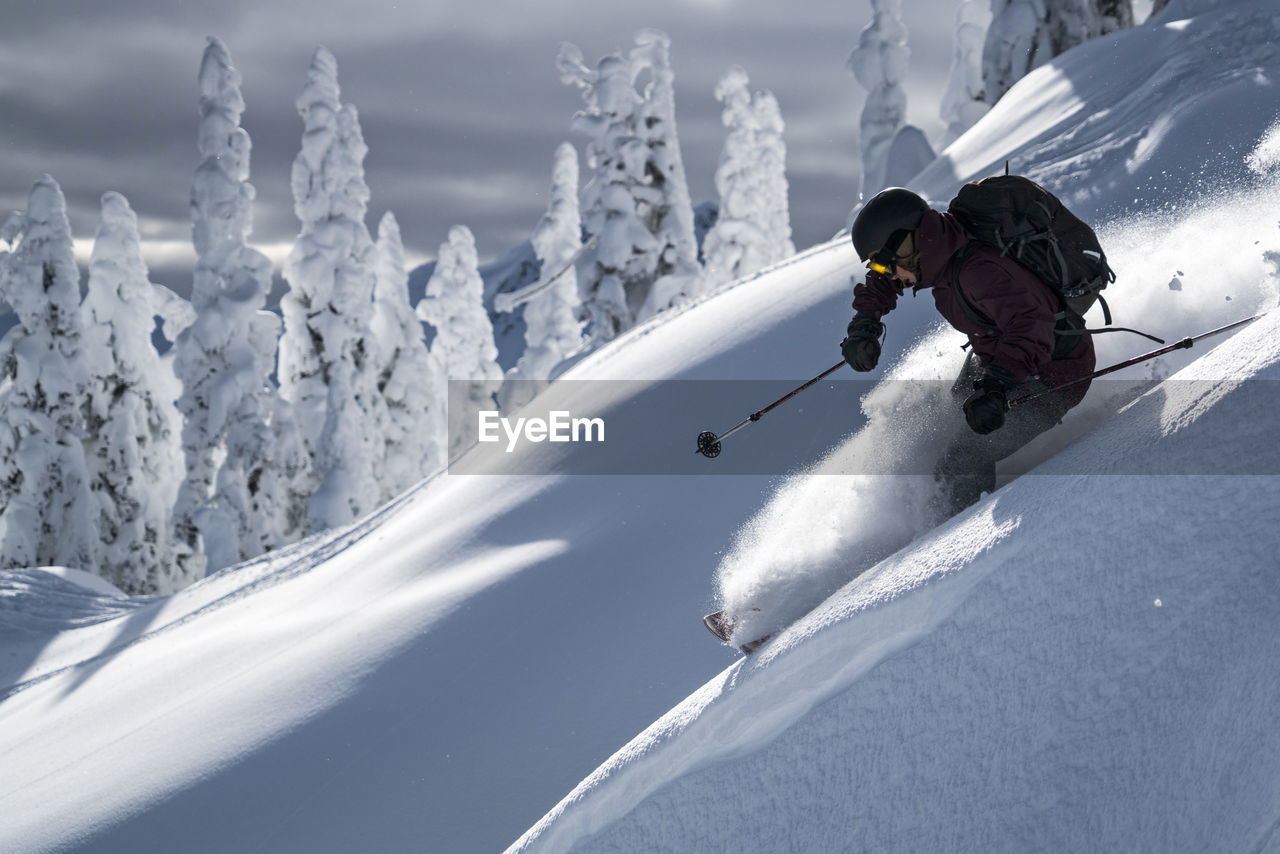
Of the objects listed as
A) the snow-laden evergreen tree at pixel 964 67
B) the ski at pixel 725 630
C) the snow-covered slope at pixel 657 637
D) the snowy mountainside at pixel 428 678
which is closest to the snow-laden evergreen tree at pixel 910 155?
the snow-covered slope at pixel 657 637

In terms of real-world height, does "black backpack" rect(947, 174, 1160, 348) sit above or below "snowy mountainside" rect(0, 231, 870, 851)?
above

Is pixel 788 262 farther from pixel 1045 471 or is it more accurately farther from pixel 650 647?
pixel 1045 471

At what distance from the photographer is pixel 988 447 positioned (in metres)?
3.66

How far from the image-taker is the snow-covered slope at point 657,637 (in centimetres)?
253

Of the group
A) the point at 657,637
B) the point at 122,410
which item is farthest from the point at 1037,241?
the point at 122,410

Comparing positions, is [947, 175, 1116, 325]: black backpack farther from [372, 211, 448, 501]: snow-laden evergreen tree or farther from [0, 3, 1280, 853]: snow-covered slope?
[372, 211, 448, 501]: snow-laden evergreen tree

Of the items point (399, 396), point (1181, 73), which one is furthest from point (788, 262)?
point (399, 396)

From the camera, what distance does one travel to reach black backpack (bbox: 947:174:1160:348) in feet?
11.5

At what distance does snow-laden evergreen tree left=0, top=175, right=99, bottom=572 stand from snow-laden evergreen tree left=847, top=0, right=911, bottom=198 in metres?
20.3

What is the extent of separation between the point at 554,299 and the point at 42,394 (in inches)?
774

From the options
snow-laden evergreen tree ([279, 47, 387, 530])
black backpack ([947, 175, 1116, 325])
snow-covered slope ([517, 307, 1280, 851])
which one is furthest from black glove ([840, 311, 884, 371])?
snow-laden evergreen tree ([279, 47, 387, 530])

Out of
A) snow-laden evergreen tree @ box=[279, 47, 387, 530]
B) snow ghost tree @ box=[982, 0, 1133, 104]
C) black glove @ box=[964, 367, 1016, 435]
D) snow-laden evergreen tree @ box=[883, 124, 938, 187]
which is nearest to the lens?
black glove @ box=[964, 367, 1016, 435]

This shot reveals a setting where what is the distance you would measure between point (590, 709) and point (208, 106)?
20.7m

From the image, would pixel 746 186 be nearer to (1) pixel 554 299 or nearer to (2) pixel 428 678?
(1) pixel 554 299
